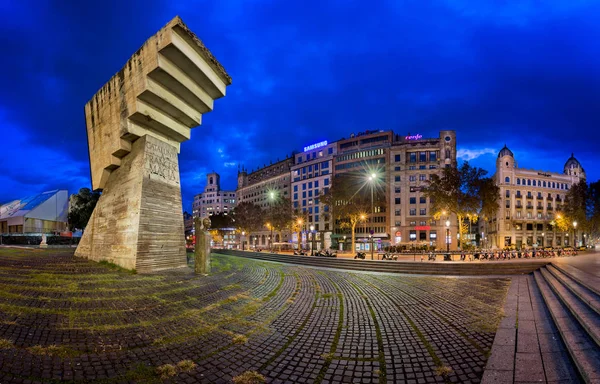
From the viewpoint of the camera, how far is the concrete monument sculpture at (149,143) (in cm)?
1606

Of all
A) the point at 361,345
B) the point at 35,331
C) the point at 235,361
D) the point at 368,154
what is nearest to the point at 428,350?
the point at 361,345

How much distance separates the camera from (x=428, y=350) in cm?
588

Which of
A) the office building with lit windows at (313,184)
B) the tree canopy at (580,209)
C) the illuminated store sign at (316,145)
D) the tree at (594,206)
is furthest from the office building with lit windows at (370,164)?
the tree at (594,206)

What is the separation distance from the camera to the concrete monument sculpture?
1606 centimetres

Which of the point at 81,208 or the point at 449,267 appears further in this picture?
the point at 81,208

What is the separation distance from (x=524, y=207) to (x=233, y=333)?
3205 inches

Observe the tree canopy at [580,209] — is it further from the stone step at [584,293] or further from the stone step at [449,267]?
the stone step at [584,293]

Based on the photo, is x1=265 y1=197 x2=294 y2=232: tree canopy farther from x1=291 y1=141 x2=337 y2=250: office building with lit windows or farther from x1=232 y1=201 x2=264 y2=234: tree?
x1=291 y1=141 x2=337 y2=250: office building with lit windows

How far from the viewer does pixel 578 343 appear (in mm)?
5559

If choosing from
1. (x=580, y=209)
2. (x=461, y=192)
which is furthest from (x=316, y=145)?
(x=580, y=209)

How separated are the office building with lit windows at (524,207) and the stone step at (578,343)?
227 ft

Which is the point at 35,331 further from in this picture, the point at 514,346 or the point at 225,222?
the point at 225,222

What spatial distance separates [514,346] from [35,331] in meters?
11.0

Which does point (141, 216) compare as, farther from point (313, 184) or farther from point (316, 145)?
point (316, 145)
